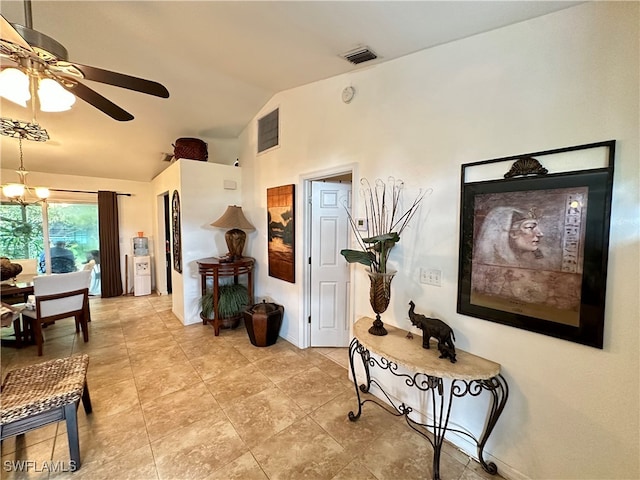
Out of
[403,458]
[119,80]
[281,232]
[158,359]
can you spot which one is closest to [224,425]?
[403,458]

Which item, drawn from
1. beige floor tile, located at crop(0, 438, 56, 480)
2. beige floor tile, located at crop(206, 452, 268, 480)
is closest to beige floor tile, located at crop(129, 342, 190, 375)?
beige floor tile, located at crop(0, 438, 56, 480)

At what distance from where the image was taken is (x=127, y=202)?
5750 millimetres

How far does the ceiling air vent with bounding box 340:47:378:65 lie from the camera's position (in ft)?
6.66

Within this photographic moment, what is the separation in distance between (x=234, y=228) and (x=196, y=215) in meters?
0.69

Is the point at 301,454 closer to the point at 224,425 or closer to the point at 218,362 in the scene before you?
the point at 224,425

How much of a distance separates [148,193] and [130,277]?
6.40ft

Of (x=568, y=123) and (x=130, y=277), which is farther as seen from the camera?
(x=130, y=277)

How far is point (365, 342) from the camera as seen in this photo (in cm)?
186

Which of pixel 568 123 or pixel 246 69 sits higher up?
pixel 246 69

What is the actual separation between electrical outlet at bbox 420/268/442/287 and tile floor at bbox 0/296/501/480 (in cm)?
115

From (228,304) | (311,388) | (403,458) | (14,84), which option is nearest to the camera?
(14,84)

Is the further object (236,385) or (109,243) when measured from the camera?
(109,243)

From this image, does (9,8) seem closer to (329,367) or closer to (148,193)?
(329,367)

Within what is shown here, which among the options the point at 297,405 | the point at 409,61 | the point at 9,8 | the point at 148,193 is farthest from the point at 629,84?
the point at 148,193
